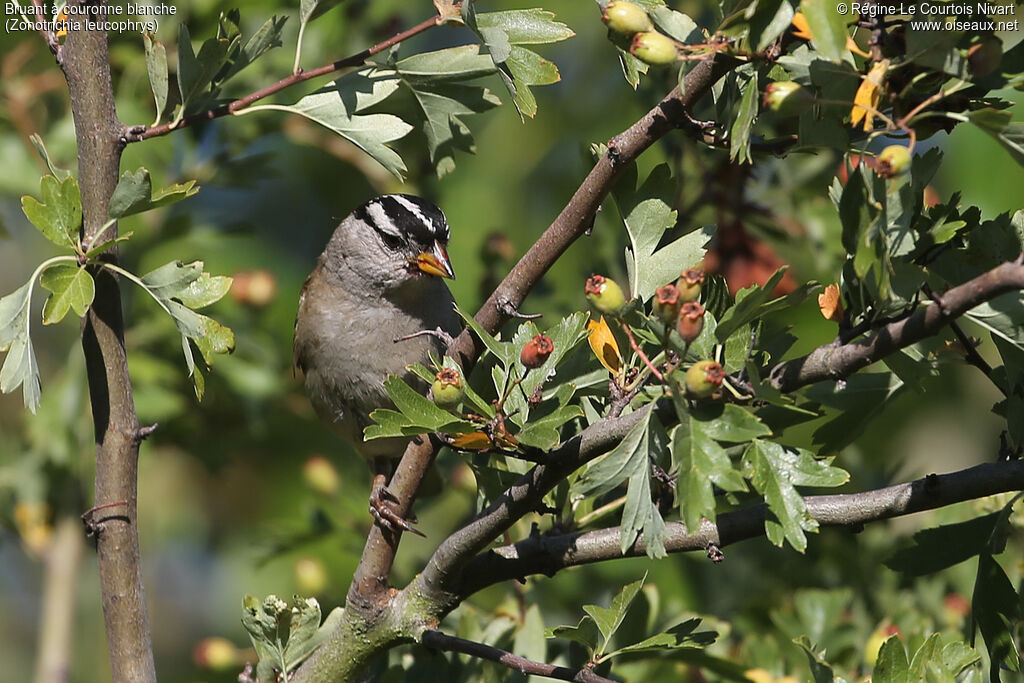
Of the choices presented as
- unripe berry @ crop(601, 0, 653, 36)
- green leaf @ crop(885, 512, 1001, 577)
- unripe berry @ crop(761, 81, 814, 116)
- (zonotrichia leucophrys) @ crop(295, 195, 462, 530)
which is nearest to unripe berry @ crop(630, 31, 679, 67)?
unripe berry @ crop(601, 0, 653, 36)

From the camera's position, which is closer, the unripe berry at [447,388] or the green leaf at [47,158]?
the unripe berry at [447,388]

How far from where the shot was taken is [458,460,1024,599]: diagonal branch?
1.79 m

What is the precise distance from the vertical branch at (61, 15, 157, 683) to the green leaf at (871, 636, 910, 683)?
148 cm

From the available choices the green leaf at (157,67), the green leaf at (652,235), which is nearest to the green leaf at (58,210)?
the green leaf at (157,67)

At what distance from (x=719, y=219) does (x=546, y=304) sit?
0.73m

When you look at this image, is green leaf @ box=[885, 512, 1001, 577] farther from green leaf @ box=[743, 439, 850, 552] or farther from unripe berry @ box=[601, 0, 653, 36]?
unripe berry @ box=[601, 0, 653, 36]

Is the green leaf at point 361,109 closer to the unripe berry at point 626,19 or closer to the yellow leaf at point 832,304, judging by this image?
the unripe berry at point 626,19

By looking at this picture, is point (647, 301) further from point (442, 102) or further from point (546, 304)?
point (546, 304)

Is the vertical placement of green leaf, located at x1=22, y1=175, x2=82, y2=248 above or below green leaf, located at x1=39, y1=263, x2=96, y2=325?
above

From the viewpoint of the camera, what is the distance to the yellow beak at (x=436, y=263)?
11.7ft

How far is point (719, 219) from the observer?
395 cm

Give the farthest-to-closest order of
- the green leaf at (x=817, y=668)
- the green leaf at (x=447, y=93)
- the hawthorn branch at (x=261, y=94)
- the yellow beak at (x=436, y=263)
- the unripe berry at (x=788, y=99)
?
the yellow beak at (x=436, y=263) < the green leaf at (x=447, y=93) < the hawthorn branch at (x=261, y=94) < the green leaf at (x=817, y=668) < the unripe berry at (x=788, y=99)

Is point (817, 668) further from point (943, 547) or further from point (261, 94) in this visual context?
point (261, 94)

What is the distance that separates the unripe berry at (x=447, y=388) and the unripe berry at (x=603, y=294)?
0.27 meters
